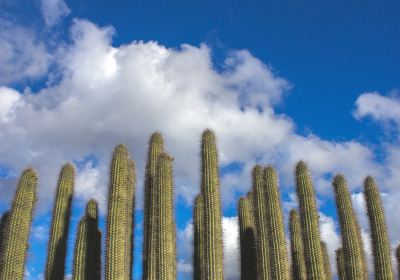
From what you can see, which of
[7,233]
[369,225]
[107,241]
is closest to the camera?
[107,241]

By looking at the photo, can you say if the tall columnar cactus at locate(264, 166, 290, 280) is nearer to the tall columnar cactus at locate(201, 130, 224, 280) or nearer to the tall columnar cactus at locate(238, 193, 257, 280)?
the tall columnar cactus at locate(201, 130, 224, 280)

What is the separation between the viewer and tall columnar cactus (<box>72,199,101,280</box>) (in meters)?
14.4

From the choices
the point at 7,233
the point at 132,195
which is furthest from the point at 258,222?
the point at 7,233

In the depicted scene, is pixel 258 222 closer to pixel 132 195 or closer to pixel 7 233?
pixel 132 195

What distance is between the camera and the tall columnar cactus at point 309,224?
13.6m

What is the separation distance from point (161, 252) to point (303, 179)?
444 centimetres

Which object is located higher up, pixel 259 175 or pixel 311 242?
pixel 259 175

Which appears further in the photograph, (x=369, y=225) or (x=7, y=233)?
(x=369, y=225)

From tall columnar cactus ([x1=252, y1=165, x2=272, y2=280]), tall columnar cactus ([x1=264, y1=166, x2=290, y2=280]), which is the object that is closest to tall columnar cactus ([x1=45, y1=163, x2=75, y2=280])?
tall columnar cactus ([x1=252, y1=165, x2=272, y2=280])

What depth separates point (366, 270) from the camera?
15.6 m

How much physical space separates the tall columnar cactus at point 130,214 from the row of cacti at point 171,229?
1.1 inches

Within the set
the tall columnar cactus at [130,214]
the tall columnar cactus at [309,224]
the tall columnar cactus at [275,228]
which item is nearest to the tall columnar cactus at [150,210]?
the tall columnar cactus at [130,214]

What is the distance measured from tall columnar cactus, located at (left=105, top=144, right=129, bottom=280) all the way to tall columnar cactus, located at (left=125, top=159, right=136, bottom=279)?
A: 54 centimetres

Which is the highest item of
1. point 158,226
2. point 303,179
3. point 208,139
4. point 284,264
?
point 208,139
